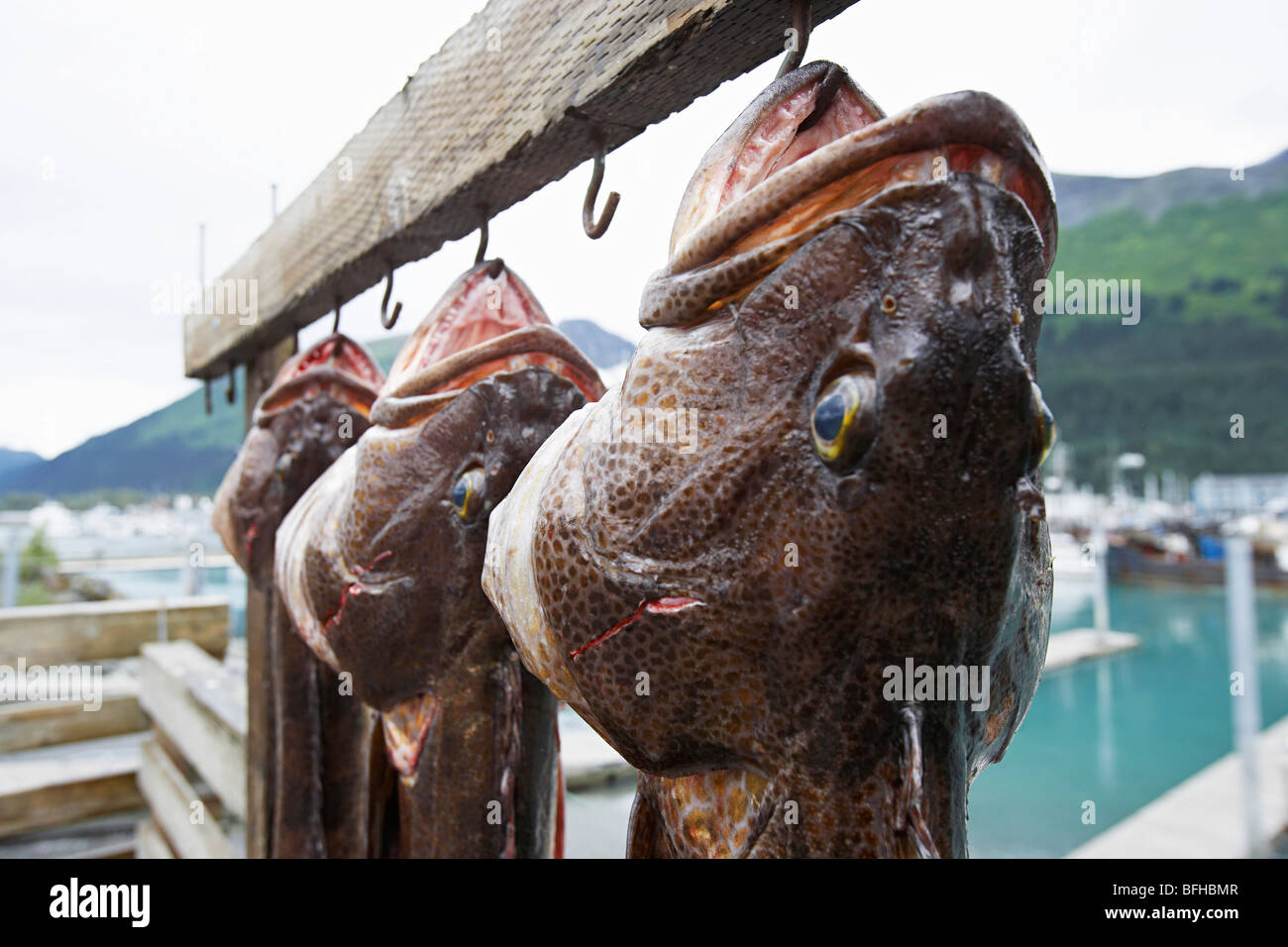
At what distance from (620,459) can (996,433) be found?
320 millimetres

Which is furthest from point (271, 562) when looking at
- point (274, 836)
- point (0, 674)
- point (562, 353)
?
point (0, 674)

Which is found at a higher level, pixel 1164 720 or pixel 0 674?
Result: pixel 0 674

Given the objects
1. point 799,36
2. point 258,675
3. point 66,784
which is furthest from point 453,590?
point 66,784

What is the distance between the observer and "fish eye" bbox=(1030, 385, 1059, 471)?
606 mm

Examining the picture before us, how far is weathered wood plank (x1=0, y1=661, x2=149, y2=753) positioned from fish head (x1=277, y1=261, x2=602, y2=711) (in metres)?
5.17

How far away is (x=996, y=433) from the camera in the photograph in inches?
23.3

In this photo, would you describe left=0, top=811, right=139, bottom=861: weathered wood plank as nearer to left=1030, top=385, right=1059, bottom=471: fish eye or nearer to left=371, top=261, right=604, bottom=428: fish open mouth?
left=371, top=261, right=604, bottom=428: fish open mouth

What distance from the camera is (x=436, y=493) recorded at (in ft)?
4.01

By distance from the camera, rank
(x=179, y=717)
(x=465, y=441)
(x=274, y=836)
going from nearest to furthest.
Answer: (x=465, y=441) < (x=274, y=836) < (x=179, y=717)

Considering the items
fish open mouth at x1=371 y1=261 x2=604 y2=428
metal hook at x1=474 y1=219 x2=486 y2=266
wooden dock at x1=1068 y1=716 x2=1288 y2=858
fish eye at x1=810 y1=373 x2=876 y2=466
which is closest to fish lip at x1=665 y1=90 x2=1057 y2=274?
fish eye at x1=810 y1=373 x2=876 y2=466

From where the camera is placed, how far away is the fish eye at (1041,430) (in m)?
0.61

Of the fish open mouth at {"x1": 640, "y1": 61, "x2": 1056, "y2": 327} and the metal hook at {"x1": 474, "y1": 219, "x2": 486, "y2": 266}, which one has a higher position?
the metal hook at {"x1": 474, "y1": 219, "x2": 486, "y2": 266}

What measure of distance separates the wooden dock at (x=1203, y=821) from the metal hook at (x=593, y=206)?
5.52 meters

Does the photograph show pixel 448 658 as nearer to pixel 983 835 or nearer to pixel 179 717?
pixel 179 717
